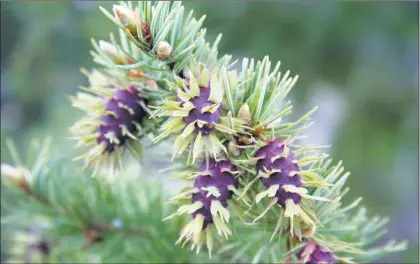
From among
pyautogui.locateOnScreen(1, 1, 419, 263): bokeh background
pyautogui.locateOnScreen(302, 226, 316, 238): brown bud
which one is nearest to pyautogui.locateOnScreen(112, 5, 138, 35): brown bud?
pyautogui.locateOnScreen(302, 226, 316, 238): brown bud

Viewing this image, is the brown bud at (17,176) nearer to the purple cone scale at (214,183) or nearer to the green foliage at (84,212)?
the green foliage at (84,212)

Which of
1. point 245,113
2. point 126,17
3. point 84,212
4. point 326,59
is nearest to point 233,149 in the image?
point 245,113

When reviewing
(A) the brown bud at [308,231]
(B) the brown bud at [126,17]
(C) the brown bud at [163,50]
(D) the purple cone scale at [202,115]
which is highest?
(B) the brown bud at [126,17]

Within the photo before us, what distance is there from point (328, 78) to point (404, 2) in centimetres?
33

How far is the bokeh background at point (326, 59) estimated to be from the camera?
156 cm

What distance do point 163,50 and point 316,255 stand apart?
240 mm

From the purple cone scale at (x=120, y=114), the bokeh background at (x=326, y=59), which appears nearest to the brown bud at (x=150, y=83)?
the purple cone scale at (x=120, y=114)

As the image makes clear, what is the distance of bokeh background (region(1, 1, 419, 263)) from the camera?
1.56 meters

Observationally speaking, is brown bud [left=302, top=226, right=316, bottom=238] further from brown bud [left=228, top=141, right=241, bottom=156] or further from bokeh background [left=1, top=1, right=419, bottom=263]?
bokeh background [left=1, top=1, right=419, bottom=263]

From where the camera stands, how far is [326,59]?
5.36 feet

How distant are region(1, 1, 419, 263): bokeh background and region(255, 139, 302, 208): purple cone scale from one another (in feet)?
3.65

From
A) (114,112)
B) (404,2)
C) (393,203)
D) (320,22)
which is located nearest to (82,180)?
(114,112)

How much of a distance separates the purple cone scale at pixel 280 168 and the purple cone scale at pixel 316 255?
7 centimetres

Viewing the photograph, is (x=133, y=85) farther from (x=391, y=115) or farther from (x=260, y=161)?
(x=391, y=115)
